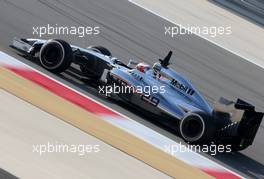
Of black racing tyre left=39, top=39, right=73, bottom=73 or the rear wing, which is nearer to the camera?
the rear wing

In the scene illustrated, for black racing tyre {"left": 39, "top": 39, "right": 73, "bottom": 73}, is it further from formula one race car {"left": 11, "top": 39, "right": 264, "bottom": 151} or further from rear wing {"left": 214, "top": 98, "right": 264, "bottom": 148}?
rear wing {"left": 214, "top": 98, "right": 264, "bottom": 148}

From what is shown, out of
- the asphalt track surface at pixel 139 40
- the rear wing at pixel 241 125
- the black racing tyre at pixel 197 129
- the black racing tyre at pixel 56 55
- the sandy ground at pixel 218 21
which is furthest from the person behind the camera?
the sandy ground at pixel 218 21

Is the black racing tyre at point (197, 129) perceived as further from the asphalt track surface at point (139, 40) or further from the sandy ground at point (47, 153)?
the asphalt track surface at point (139, 40)

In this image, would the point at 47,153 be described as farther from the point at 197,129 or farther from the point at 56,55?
the point at 56,55

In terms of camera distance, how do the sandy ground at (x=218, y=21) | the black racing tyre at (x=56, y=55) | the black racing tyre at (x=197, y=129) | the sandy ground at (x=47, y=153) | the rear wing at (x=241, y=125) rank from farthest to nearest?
1. the sandy ground at (x=218, y=21)
2. the black racing tyre at (x=56, y=55)
3. the rear wing at (x=241, y=125)
4. the black racing tyre at (x=197, y=129)
5. the sandy ground at (x=47, y=153)

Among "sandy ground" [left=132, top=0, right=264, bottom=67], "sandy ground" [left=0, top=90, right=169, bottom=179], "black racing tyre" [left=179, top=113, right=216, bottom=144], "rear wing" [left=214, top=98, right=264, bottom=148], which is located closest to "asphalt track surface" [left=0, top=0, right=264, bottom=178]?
"sandy ground" [left=132, top=0, right=264, bottom=67]

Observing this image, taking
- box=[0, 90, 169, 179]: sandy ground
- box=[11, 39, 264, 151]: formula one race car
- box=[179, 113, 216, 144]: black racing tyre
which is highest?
box=[11, 39, 264, 151]: formula one race car

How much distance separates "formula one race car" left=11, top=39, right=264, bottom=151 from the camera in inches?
397

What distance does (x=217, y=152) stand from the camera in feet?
33.8

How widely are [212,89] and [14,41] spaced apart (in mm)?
3972

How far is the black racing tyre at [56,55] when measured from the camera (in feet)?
36.2

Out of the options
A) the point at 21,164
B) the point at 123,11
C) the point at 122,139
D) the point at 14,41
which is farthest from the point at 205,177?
the point at 123,11

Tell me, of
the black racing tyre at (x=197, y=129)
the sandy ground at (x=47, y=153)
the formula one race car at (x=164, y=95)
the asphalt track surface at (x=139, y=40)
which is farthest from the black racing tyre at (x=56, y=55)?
the black racing tyre at (x=197, y=129)

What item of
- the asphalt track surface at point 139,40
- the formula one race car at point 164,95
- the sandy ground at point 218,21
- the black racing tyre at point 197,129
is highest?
the sandy ground at point 218,21
